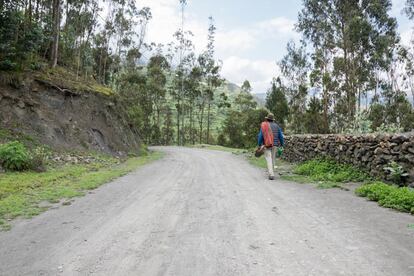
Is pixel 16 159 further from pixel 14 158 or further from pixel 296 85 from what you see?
pixel 296 85

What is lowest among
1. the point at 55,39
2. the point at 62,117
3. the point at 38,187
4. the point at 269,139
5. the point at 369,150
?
the point at 38,187

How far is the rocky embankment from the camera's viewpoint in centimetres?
1482

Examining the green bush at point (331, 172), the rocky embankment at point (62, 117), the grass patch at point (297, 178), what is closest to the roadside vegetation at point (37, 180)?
the rocky embankment at point (62, 117)

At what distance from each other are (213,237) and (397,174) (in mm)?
4919

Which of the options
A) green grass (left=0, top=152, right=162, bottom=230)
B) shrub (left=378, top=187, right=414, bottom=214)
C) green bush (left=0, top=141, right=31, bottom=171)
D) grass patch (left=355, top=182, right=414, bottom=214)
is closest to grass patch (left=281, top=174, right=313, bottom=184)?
grass patch (left=355, top=182, right=414, bottom=214)

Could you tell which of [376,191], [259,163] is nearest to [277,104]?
[259,163]

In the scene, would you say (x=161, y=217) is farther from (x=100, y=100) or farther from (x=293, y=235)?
(x=100, y=100)

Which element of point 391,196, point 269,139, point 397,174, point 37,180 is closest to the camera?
point 391,196

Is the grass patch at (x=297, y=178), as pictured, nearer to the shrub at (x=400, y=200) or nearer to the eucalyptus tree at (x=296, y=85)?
the shrub at (x=400, y=200)

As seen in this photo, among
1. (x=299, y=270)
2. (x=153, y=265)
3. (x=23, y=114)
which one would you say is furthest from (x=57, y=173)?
(x=299, y=270)

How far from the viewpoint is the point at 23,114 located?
15.0 m

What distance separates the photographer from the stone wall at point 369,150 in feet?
24.6

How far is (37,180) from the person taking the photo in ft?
30.6

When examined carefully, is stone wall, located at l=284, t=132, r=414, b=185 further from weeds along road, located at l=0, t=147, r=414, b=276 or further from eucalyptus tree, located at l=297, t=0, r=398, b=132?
eucalyptus tree, located at l=297, t=0, r=398, b=132
